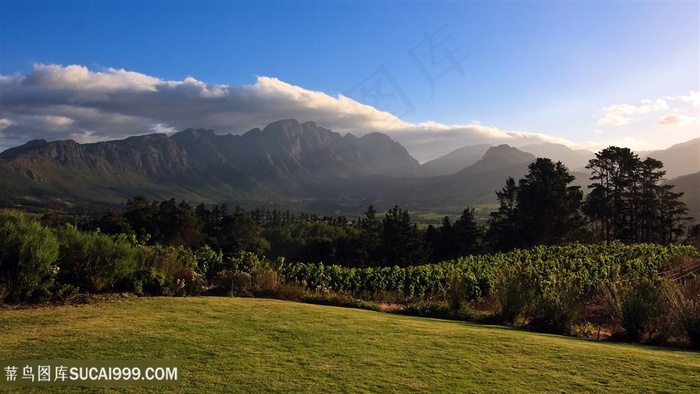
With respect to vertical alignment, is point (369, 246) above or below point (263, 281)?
below

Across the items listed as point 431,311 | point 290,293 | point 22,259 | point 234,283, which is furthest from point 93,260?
point 431,311

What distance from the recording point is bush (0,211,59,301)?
8.00 metres

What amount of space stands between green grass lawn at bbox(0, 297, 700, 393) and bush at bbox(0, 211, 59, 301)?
2.39 ft

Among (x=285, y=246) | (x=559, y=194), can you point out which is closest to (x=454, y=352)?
(x=559, y=194)

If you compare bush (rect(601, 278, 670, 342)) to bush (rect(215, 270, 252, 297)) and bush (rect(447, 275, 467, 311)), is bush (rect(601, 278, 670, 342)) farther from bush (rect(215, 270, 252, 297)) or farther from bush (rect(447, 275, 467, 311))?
bush (rect(215, 270, 252, 297))

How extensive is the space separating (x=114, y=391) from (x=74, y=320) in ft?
10.7

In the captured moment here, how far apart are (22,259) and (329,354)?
5937 mm

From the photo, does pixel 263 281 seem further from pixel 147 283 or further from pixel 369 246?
pixel 369 246

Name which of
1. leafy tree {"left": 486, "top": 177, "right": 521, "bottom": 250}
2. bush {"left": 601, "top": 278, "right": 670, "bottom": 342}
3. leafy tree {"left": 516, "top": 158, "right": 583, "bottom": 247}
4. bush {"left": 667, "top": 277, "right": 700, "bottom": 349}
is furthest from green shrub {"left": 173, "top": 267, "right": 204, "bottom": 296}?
leafy tree {"left": 486, "top": 177, "right": 521, "bottom": 250}

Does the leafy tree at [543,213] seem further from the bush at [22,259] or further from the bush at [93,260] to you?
the bush at [22,259]

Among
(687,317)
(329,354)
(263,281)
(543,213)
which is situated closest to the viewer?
(329,354)

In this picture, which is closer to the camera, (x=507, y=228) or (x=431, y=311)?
(x=431, y=311)

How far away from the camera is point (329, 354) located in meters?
5.74

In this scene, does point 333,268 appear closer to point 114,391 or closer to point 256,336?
point 256,336
